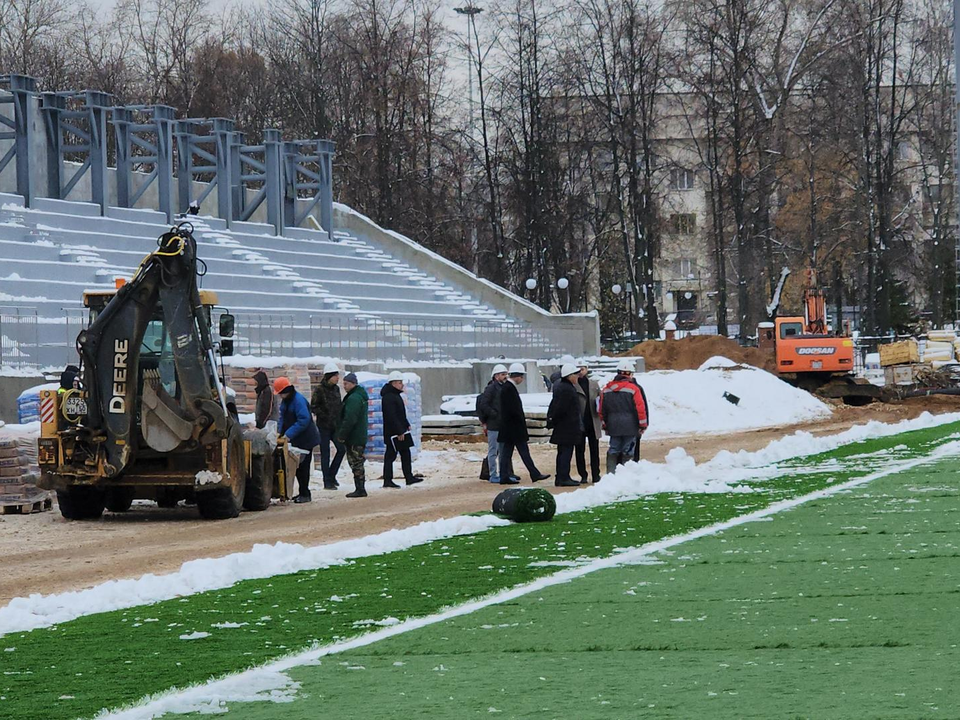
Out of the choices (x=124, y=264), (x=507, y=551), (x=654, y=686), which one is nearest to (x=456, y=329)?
(x=124, y=264)

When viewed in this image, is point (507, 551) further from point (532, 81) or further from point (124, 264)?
point (532, 81)

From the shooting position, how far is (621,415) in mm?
22062

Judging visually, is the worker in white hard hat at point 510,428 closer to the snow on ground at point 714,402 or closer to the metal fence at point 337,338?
the metal fence at point 337,338

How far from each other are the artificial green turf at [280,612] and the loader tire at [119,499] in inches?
233

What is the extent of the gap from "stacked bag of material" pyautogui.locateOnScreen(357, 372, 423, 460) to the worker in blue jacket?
472 centimetres

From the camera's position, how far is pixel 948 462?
2211cm

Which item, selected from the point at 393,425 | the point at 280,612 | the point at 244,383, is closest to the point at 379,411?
the point at 244,383

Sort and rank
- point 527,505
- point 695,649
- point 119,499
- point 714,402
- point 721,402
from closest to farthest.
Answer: point 695,649 → point 527,505 → point 119,499 → point 714,402 → point 721,402

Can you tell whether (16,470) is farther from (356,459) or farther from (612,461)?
(612,461)

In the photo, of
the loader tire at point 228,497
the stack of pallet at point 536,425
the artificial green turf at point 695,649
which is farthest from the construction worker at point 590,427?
the artificial green turf at point 695,649

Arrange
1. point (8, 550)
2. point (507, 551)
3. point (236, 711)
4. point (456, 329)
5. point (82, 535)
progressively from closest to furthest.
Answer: point (236, 711)
point (507, 551)
point (8, 550)
point (82, 535)
point (456, 329)

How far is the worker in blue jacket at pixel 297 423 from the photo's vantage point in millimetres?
22062

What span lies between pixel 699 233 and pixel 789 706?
80035mm

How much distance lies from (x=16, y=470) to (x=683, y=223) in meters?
64.6
